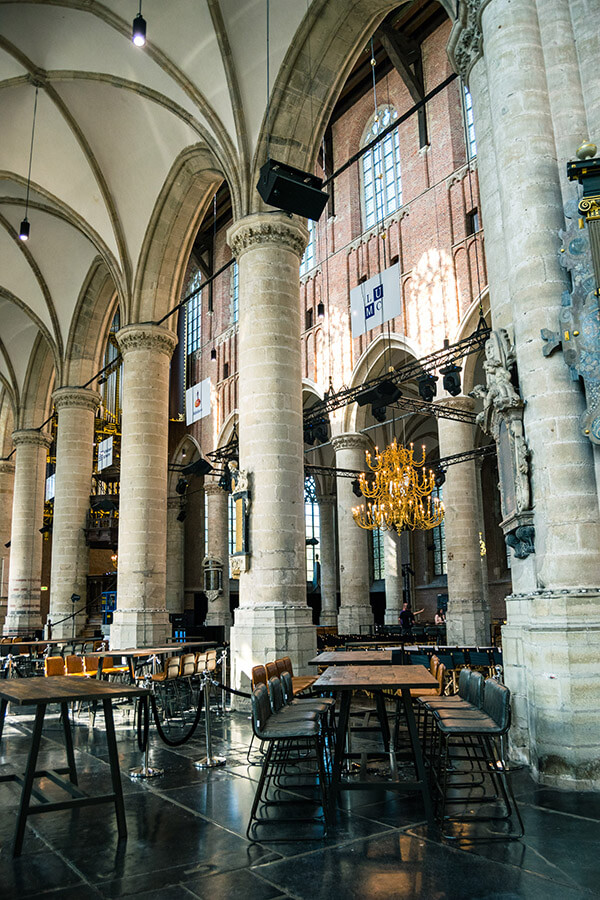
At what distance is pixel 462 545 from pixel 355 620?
151 inches

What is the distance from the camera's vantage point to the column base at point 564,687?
179 inches

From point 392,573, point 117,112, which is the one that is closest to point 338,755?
point 117,112

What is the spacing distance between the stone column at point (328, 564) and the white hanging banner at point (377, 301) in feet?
44.2

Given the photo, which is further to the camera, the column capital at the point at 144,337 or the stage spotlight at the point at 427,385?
the stage spotlight at the point at 427,385

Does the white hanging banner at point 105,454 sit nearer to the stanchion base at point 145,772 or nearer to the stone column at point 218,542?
the stone column at point 218,542

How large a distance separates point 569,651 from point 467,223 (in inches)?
578

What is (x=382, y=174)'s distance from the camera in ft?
67.2

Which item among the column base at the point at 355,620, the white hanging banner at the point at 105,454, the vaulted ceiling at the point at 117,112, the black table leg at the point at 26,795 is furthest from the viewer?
the column base at the point at 355,620

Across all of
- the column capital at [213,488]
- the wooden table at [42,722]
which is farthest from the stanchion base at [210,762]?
the column capital at [213,488]

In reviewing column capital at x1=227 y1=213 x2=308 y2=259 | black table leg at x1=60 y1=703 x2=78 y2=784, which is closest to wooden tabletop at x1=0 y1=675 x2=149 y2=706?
black table leg at x1=60 y1=703 x2=78 y2=784

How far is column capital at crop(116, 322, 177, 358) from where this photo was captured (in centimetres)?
1416

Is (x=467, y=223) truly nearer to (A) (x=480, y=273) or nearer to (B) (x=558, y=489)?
(A) (x=480, y=273)

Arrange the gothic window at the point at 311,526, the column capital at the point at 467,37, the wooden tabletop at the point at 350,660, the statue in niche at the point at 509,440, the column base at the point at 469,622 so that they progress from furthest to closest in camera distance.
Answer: the gothic window at the point at 311,526 < the column base at the point at 469,622 < the wooden tabletop at the point at 350,660 < the column capital at the point at 467,37 < the statue in niche at the point at 509,440

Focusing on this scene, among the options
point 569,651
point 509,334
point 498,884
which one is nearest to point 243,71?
point 509,334
